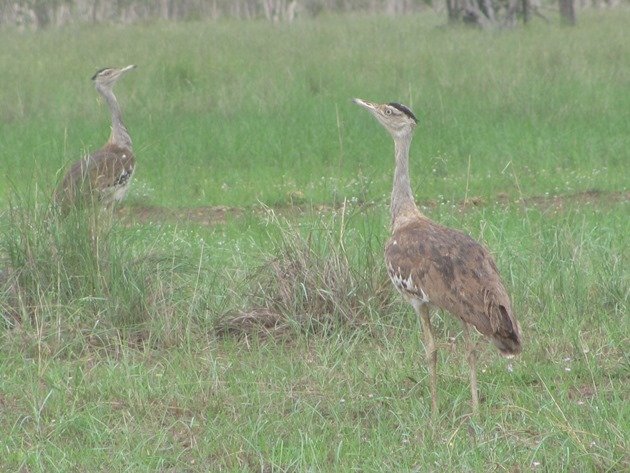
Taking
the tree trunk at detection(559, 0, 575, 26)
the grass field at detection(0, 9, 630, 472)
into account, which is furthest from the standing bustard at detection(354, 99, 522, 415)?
the tree trunk at detection(559, 0, 575, 26)

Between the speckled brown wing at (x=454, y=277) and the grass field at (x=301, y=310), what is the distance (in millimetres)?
405

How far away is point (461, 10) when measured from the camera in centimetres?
2211

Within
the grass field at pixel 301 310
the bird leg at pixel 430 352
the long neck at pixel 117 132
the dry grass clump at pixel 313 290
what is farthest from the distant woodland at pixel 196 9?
the bird leg at pixel 430 352

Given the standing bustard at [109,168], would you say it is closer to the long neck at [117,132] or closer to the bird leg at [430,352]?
the long neck at [117,132]

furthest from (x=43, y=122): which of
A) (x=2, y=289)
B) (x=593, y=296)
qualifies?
(x=593, y=296)

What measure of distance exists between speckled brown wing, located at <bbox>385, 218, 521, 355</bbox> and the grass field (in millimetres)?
405

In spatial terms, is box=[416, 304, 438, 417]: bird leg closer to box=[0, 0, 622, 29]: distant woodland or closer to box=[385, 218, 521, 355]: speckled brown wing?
box=[385, 218, 521, 355]: speckled brown wing

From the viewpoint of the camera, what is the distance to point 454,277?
5223 millimetres

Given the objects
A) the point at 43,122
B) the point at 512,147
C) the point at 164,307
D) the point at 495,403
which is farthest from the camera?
the point at 43,122

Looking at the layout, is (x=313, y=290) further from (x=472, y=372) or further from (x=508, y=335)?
(x=508, y=335)

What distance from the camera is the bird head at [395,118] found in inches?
241

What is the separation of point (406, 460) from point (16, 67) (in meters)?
11.5

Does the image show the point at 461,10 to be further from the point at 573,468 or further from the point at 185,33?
the point at 573,468

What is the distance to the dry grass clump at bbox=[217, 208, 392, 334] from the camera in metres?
6.50
